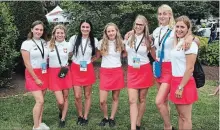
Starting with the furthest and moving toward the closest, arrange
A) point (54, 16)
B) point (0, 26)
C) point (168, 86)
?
point (54, 16) → point (0, 26) → point (168, 86)

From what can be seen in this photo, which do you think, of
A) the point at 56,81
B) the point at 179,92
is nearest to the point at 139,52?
the point at 179,92

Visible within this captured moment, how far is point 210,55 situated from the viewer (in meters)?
14.0

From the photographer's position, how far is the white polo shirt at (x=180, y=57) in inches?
175

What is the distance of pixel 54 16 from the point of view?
2086 centimetres

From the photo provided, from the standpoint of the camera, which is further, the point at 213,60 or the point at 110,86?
the point at 213,60

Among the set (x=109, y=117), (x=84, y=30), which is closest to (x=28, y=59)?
(x=84, y=30)

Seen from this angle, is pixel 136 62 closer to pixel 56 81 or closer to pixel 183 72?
pixel 183 72

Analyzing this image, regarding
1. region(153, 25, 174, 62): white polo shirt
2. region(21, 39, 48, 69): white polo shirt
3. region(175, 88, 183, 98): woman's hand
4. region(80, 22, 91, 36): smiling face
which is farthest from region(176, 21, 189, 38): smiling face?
region(21, 39, 48, 69): white polo shirt

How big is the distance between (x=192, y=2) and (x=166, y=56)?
14.2 metres

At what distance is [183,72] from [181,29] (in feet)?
1.90

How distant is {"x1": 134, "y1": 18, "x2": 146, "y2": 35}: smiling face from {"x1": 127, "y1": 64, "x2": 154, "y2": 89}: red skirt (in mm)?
574

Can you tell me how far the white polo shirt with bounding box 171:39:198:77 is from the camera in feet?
14.6

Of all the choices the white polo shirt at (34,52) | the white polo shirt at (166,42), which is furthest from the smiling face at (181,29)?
the white polo shirt at (34,52)

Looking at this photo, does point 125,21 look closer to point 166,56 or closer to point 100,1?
point 100,1
